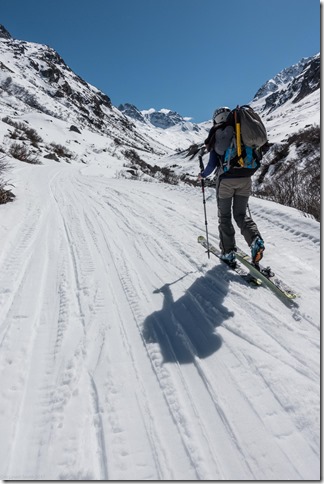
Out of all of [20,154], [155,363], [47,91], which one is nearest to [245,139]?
[155,363]

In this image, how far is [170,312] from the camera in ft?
9.63

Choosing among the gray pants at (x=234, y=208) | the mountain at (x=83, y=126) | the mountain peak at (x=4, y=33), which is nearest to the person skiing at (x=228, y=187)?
the gray pants at (x=234, y=208)

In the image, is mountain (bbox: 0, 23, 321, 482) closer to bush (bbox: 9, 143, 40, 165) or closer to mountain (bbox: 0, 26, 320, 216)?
mountain (bbox: 0, 26, 320, 216)

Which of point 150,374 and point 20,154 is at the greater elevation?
point 20,154

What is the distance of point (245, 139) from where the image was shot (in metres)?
3.33

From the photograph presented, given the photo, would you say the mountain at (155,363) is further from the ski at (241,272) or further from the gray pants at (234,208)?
the gray pants at (234,208)

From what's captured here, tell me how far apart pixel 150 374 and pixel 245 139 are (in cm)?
266

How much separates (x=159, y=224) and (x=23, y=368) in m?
4.18

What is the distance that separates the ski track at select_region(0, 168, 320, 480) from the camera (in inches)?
61.9

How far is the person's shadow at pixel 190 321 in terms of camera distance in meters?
2.39

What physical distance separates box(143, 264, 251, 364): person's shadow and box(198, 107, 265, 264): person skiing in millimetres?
515

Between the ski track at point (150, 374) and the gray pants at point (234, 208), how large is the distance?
1.54 feet

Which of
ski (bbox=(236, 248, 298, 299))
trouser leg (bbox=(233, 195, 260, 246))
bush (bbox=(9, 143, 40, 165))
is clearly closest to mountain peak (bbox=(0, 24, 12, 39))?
bush (bbox=(9, 143, 40, 165))

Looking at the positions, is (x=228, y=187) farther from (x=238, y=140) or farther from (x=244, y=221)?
(x=238, y=140)
